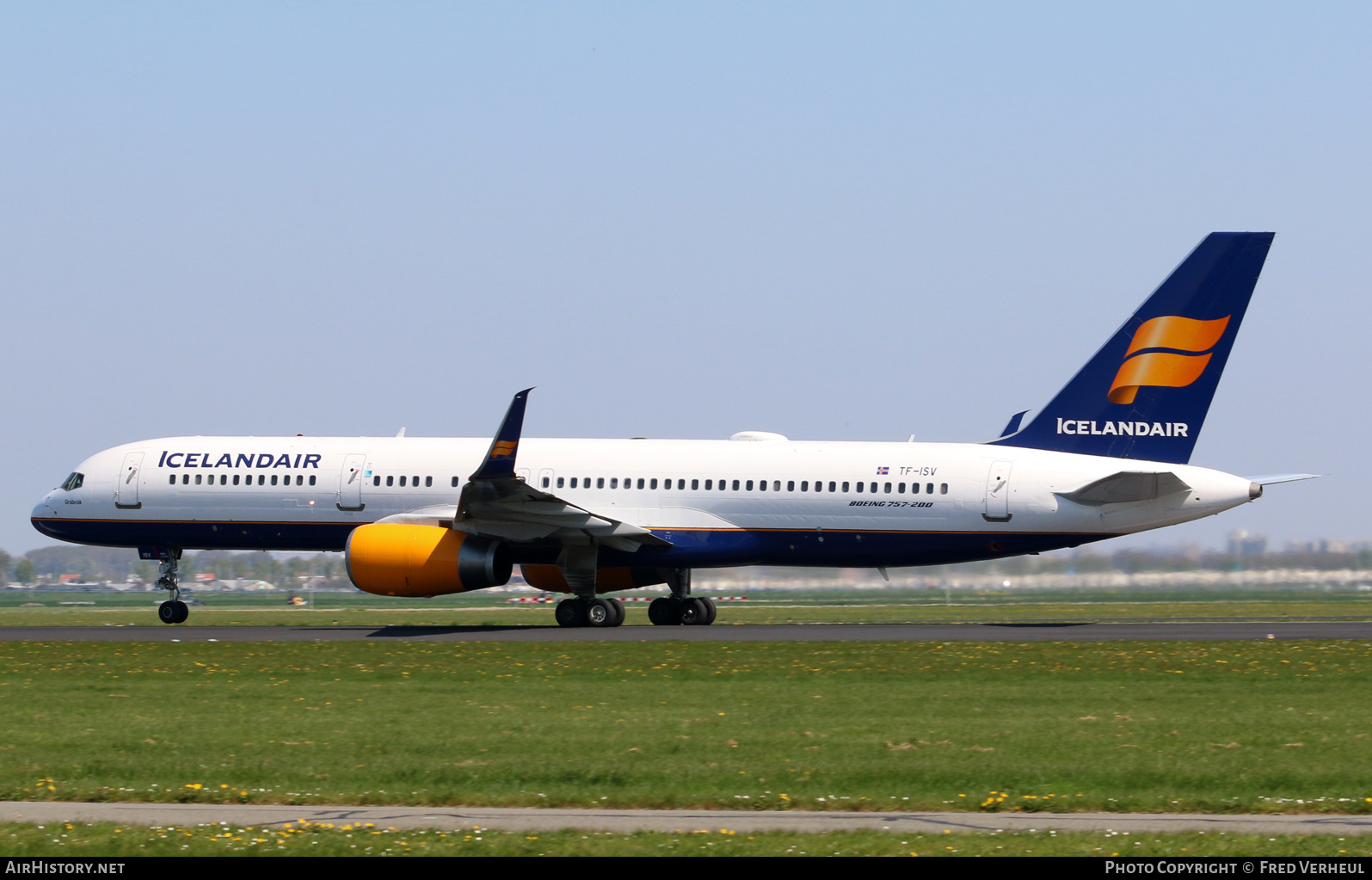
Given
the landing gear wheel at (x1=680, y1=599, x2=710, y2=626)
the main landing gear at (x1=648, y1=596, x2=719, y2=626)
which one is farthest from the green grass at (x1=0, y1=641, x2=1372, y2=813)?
the landing gear wheel at (x1=680, y1=599, x2=710, y2=626)

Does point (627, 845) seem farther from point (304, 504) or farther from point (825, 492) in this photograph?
point (304, 504)

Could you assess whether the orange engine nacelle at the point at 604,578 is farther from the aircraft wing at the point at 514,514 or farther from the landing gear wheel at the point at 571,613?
the aircraft wing at the point at 514,514

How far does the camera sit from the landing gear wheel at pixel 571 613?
1470 inches

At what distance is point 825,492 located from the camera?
37188 mm

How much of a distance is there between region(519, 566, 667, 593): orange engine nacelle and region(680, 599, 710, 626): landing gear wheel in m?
0.87

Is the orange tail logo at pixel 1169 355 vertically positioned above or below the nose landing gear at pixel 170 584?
above

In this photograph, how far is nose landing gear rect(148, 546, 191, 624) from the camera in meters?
40.4

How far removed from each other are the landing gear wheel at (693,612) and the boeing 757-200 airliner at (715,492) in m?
0.05

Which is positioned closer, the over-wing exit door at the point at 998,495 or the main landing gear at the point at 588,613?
the over-wing exit door at the point at 998,495

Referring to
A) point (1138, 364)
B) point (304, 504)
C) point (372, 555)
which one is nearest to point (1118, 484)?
point (1138, 364)

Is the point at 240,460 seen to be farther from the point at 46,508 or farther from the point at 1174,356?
the point at 1174,356

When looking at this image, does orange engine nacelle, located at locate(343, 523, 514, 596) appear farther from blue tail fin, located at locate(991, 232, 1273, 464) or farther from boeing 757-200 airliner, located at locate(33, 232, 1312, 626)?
blue tail fin, located at locate(991, 232, 1273, 464)

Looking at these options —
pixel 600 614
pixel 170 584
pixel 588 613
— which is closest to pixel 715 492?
pixel 600 614

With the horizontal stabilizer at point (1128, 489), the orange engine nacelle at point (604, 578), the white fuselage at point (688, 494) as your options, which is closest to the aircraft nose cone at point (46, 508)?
the white fuselage at point (688, 494)
